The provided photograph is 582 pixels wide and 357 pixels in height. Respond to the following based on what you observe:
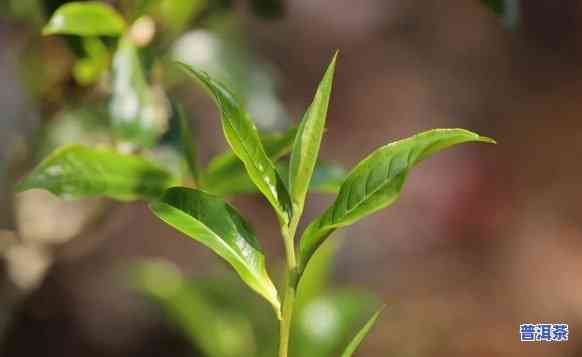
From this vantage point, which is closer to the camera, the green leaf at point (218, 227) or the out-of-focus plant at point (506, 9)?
the green leaf at point (218, 227)

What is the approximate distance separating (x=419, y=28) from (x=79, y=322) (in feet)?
3.86

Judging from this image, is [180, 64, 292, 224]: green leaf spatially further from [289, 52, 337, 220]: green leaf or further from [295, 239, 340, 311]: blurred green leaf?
[295, 239, 340, 311]: blurred green leaf

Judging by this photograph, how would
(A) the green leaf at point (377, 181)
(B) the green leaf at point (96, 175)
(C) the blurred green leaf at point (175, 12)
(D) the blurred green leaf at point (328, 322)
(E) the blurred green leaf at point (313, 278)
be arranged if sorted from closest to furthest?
(A) the green leaf at point (377, 181)
(B) the green leaf at point (96, 175)
(C) the blurred green leaf at point (175, 12)
(D) the blurred green leaf at point (328, 322)
(E) the blurred green leaf at point (313, 278)

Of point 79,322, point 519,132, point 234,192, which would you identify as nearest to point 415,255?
point 519,132

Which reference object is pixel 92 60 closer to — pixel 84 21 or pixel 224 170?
pixel 84 21

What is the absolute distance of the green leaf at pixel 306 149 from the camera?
568 mm

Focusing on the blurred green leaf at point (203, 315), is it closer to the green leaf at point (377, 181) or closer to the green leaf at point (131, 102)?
the green leaf at point (131, 102)

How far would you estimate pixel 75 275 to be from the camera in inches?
79.8

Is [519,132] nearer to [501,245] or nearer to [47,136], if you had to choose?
[501,245]

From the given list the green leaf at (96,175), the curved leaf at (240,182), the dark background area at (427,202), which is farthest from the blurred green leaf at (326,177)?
the dark background area at (427,202)

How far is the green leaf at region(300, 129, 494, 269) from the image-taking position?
51 centimetres

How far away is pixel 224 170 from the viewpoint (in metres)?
0.79

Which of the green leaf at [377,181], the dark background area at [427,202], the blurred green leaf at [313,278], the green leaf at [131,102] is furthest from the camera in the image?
the dark background area at [427,202]

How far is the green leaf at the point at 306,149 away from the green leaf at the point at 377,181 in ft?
0.11
